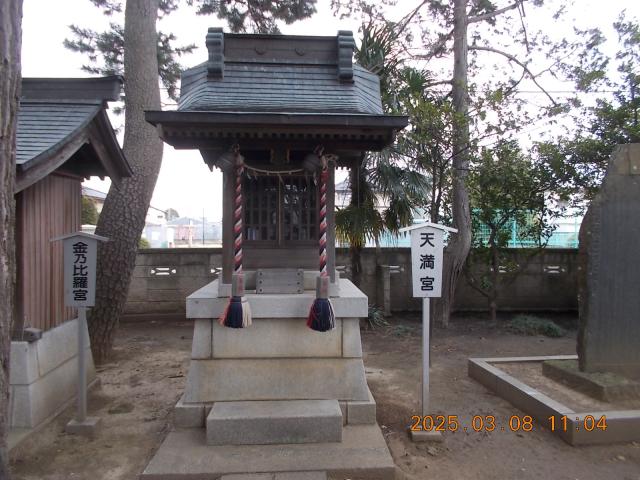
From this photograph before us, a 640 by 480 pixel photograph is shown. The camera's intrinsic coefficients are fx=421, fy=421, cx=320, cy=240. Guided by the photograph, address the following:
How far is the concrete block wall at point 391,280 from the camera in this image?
1066cm

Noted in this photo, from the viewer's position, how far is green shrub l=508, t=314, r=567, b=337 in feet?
A: 30.1

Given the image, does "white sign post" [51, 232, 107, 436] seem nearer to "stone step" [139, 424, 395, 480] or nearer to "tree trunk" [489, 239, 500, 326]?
"stone step" [139, 424, 395, 480]

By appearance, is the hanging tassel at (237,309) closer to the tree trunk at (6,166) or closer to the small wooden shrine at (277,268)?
the small wooden shrine at (277,268)

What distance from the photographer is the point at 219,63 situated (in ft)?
16.9

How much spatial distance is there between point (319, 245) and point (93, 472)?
3103 mm

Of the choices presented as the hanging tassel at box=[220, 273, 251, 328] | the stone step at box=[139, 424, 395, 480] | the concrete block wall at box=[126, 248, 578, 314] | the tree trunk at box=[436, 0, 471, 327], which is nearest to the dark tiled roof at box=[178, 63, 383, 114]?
the hanging tassel at box=[220, 273, 251, 328]

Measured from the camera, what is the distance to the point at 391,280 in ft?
36.6

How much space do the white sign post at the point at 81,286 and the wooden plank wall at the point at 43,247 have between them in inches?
21.0

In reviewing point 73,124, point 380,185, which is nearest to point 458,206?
point 380,185

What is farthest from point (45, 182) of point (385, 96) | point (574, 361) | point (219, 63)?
point (574, 361)

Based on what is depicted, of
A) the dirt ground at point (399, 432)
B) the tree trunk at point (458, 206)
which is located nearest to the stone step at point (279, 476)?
the dirt ground at point (399, 432)

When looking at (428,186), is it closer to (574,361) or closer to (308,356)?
(574,361)

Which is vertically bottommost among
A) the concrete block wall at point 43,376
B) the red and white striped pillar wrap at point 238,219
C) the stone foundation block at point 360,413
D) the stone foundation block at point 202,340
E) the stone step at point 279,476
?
the stone step at point 279,476

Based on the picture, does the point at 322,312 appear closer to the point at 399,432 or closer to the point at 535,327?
the point at 399,432
